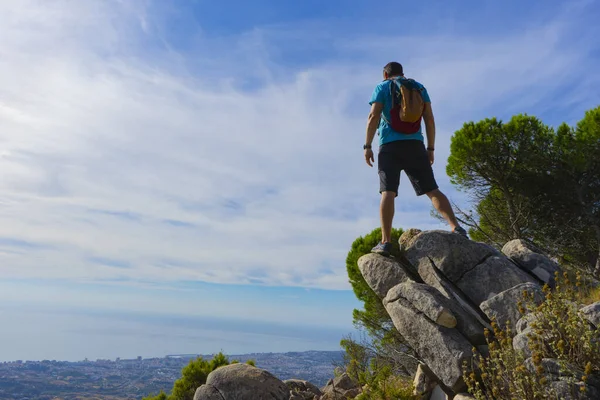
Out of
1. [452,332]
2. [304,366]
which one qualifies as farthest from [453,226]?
[304,366]

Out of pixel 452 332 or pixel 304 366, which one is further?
pixel 304 366

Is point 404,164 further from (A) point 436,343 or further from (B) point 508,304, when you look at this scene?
(A) point 436,343

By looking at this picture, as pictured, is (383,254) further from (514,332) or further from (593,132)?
(593,132)

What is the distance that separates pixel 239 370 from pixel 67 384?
3933 inches

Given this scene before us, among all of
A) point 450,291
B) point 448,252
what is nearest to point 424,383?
point 450,291

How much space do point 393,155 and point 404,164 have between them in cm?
27

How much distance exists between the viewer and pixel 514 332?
22.0 ft

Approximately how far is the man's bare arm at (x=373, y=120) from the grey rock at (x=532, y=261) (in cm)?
350

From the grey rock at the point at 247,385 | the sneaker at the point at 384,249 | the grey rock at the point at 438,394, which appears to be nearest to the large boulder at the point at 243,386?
the grey rock at the point at 247,385

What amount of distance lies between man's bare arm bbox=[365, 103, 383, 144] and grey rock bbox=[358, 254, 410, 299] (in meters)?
2.14

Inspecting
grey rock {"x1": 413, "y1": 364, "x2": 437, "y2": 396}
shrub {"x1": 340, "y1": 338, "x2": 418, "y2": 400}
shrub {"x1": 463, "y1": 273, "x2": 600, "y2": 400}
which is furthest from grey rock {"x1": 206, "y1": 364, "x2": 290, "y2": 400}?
shrub {"x1": 463, "y1": 273, "x2": 600, "y2": 400}

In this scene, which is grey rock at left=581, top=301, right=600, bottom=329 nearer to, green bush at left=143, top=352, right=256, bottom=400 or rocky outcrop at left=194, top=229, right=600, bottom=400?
rocky outcrop at left=194, top=229, right=600, bottom=400

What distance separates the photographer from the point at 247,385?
9.57 m

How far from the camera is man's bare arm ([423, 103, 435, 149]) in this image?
8.73 meters
